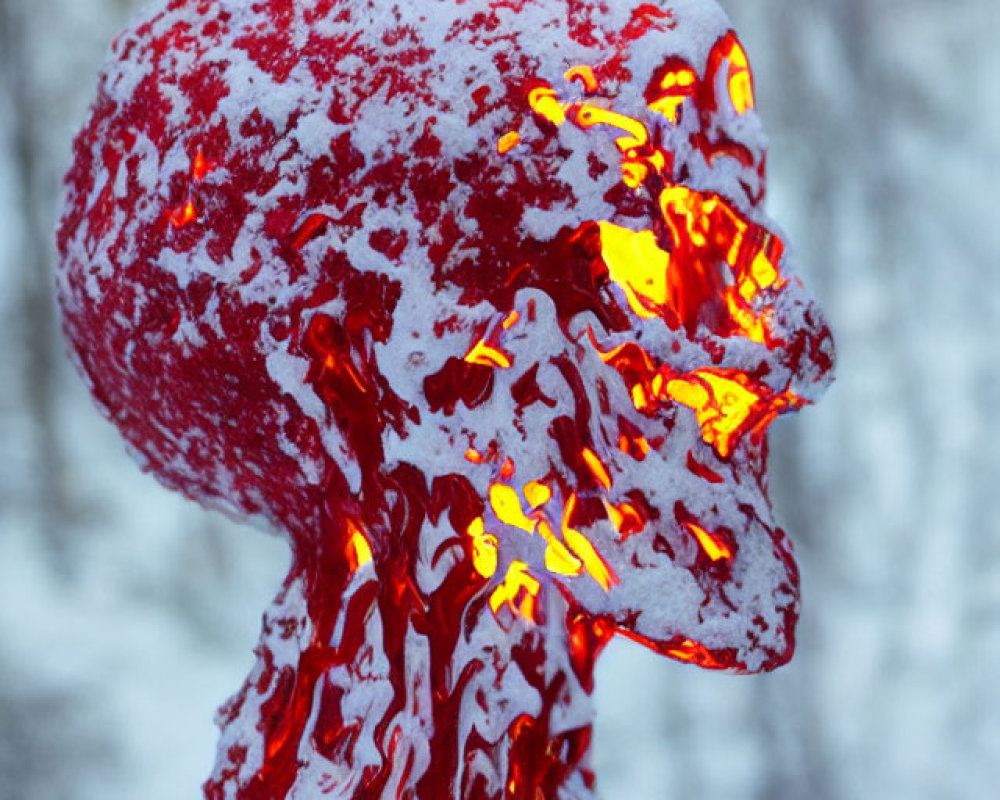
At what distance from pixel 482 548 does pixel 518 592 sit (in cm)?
3

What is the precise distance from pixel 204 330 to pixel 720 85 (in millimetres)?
215

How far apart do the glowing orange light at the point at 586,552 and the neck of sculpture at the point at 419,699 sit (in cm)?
4

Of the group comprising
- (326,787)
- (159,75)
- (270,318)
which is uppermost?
(159,75)

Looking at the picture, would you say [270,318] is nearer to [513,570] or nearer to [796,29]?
[513,570]

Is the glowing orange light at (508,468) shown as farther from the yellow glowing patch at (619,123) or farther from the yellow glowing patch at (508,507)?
the yellow glowing patch at (619,123)

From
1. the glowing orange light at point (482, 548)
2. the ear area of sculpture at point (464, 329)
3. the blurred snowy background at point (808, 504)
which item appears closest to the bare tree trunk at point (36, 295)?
the blurred snowy background at point (808, 504)

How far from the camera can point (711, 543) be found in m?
0.51

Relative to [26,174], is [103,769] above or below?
below

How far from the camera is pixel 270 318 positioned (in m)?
0.50

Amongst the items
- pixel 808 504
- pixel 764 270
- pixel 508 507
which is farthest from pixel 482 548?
pixel 808 504

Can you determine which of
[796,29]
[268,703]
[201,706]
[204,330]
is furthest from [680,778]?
[204,330]

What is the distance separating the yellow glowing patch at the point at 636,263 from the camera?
19.3 inches

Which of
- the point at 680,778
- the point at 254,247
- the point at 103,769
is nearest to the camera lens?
the point at 254,247

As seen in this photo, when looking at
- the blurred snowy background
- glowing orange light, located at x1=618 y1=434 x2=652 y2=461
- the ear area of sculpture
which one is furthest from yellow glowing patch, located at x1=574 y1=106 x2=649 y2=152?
the blurred snowy background
